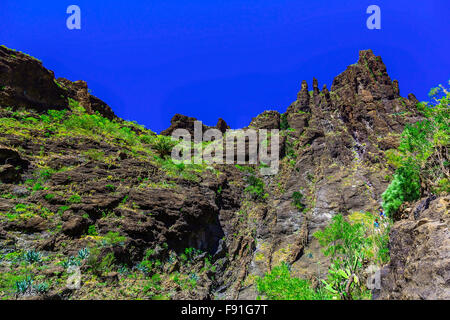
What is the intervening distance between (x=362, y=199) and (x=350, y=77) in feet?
121

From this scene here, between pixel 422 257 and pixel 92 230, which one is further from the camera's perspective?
pixel 92 230

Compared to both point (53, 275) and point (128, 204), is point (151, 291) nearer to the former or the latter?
point (53, 275)

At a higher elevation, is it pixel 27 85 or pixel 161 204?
pixel 27 85

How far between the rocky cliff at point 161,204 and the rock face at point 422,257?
58 mm

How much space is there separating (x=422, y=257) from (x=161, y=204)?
59.5 ft

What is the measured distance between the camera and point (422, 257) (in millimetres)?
8547

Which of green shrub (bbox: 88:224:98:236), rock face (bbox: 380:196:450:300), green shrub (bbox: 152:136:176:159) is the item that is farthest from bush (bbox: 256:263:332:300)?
green shrub (bbox: 152:136:176:159)

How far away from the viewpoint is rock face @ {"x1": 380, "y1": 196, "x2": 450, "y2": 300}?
730 cm

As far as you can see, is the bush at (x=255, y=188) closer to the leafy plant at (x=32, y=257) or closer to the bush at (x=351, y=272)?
the bush at (x=351, y=272)

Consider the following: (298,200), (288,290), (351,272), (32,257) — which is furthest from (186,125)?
(351,272)

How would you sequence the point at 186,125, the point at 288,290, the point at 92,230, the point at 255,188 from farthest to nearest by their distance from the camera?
the point at 186,125
the point at 255,188
the point at 92,230
the point at 288,290

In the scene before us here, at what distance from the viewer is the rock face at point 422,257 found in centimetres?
730

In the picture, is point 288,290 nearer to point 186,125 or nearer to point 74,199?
point 74,199

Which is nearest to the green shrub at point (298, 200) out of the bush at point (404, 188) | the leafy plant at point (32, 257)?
the bush at point (404, 188)
